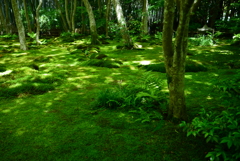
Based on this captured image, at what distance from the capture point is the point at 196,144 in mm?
2328

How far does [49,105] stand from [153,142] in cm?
262

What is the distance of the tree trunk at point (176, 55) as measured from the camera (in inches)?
91.7

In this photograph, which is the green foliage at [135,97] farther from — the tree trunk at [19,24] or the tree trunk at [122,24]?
the tree trunk at [19,24]

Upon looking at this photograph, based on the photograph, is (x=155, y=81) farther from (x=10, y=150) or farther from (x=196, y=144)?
(x=10, y=150)

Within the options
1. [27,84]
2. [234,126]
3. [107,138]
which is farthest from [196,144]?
[27,84]

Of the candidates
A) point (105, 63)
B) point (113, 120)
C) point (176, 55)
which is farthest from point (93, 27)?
point (176, 55)

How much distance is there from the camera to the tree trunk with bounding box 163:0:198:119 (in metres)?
2.33

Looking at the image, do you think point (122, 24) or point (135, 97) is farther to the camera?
point (122, 24)

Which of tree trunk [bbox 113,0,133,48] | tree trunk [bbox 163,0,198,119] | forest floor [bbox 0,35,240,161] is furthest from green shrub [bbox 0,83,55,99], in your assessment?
tree trunk [bbox 113,0,133,48]

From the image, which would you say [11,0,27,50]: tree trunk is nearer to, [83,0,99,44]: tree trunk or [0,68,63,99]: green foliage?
[83,0,99,44]: tree trunk

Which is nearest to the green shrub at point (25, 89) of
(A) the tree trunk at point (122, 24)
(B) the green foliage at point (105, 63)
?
(B) the green foliage at point (105, 63)

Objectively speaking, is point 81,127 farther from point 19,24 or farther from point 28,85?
point 19,24

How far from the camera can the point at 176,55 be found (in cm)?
252

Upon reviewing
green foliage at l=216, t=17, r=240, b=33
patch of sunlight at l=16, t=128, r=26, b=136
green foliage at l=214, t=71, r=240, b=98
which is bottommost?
patch of sunlight at l=16, t=128, r=26, b=136
